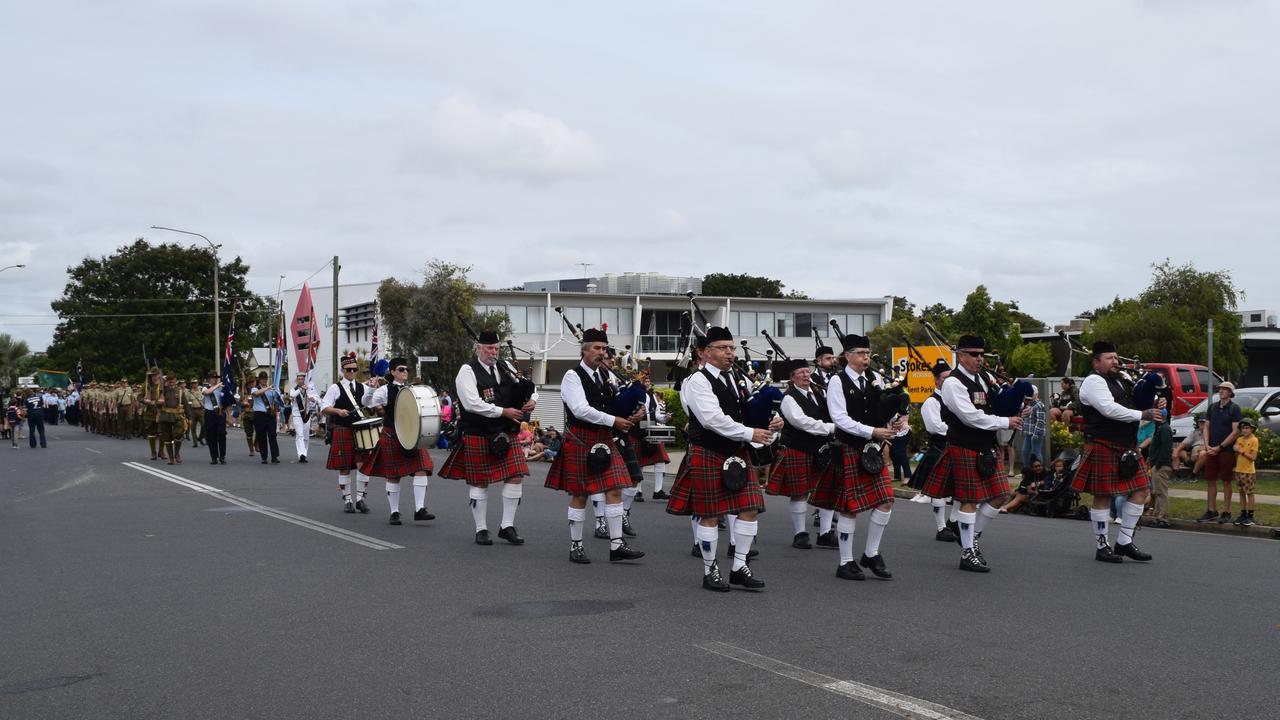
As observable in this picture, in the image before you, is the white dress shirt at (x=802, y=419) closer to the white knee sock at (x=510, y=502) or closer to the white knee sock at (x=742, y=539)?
the white knee sock at (x=742, y=539)

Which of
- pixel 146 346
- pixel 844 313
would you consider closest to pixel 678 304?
pixel 844 313

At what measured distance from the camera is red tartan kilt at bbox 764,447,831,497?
1048 centimetres

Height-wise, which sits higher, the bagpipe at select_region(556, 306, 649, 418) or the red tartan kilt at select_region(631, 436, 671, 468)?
the bagpipe at select_region(556, 306, 649, 418)

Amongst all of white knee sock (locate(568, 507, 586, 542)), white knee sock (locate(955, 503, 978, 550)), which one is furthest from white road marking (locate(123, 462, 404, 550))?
white knee sock (locate(955, 503, 978, 550))

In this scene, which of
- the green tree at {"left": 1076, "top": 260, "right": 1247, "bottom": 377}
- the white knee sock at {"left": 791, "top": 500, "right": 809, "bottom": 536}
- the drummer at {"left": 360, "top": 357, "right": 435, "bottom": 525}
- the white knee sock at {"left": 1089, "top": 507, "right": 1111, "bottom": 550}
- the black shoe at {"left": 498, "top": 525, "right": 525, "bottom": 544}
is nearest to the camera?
the white knee sock at {"left": 1089, "top": 507, "right": 1111, "bottom": 550}

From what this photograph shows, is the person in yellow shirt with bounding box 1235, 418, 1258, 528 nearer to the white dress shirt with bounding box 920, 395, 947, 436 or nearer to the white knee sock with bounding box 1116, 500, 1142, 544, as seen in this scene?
the white knee sock with bounding box 1116, 500, 1142, 544

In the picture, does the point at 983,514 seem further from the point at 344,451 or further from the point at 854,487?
the point at 344,451

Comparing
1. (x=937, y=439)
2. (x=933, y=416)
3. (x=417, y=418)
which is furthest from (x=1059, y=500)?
(x=417, y=418)

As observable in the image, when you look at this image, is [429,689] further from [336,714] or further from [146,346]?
[146,346]

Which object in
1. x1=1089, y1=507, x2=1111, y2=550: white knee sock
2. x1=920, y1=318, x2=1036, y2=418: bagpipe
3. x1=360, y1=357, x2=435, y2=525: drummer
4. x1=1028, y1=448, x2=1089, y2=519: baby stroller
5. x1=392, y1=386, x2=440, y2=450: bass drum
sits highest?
x1=920, y1=318, x2=1036, y2=418: bagpipe

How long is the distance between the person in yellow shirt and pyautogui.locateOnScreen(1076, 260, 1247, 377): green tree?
2679cm

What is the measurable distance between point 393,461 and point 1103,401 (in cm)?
728

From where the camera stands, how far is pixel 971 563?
29.9ft

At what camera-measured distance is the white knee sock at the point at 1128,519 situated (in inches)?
378
